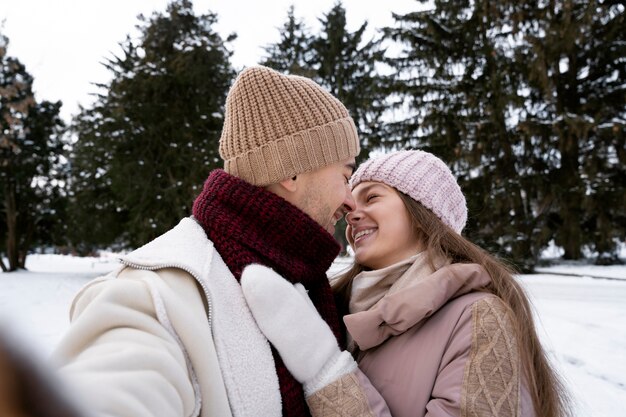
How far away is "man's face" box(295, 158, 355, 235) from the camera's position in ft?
5.51

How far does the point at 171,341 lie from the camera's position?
0.96 metres

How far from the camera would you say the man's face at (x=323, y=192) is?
1681 millimetres

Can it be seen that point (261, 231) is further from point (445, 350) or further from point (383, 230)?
point (383, 230)

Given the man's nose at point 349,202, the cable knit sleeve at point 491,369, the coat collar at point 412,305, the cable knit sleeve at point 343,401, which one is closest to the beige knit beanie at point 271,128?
the man's nose at point 349,202

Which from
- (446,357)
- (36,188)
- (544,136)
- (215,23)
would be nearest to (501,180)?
(544,136)

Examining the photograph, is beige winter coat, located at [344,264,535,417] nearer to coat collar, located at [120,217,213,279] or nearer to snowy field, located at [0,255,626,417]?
snowy field, located at [0,255,626,417]

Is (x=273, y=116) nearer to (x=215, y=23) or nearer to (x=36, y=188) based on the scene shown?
(x=215, y=23)

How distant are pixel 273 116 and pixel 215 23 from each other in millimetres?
16434

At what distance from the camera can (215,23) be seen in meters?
16.2

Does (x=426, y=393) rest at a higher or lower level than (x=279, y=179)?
lower

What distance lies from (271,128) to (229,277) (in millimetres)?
584

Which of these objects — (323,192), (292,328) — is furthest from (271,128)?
(292,328)

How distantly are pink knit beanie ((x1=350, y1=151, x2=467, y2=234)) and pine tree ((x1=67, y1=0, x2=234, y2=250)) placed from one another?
12133 mm

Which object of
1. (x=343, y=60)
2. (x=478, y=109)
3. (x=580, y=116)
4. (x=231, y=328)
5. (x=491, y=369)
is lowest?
(x=491, y=369)
